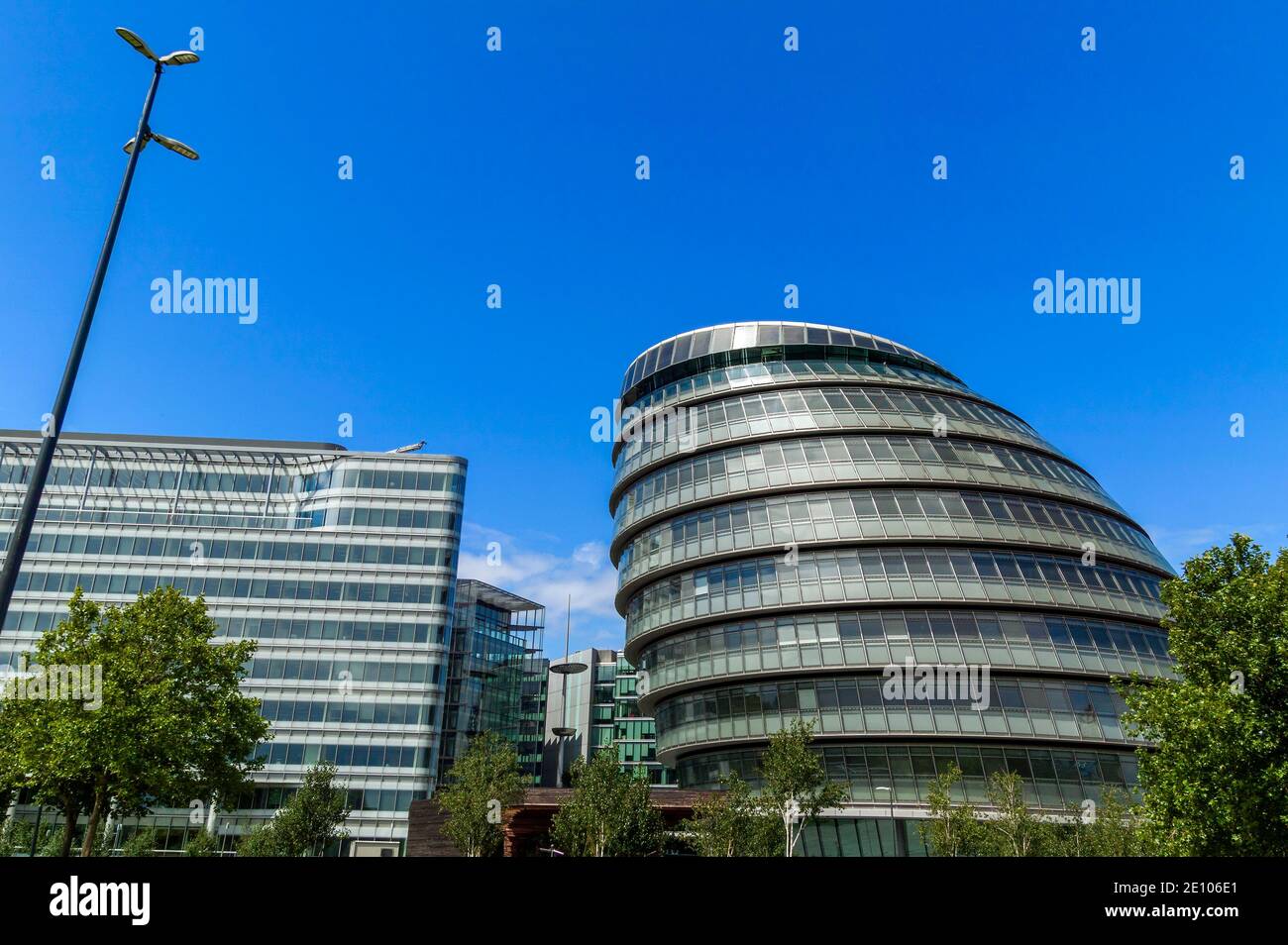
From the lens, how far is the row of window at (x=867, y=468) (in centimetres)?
5469

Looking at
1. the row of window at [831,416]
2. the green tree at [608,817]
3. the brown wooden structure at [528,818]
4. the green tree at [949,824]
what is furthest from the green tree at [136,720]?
the green tree at [949,824]

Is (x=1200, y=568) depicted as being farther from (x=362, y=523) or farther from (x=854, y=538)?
(x=362, y=523)

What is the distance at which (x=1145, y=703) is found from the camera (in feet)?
102

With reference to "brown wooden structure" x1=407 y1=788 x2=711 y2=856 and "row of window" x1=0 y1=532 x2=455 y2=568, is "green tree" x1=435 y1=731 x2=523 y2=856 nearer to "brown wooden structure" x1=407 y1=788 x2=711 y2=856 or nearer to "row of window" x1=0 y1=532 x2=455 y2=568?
"brown wooden structure" x1=407 y1=788 x2=711 y2=856

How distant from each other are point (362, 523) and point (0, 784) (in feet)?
150

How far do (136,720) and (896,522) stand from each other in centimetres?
4215

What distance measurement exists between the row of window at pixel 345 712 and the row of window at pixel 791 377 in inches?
1507

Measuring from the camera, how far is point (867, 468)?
5475cm

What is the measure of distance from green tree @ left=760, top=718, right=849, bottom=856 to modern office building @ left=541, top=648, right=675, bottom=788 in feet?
253

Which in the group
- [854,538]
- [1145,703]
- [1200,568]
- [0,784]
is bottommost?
[0,784]

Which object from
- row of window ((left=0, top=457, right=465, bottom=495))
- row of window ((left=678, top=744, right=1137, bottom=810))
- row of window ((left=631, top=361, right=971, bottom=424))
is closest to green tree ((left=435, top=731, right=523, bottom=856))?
row of window ((left=678, top=744, right=1137, bottom=810))
